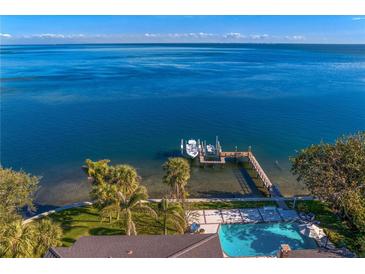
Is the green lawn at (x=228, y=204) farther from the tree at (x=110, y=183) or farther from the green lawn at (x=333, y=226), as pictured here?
the tree at (x=110, y=183)

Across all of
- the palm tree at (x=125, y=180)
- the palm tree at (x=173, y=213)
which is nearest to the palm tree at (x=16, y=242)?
the palm tree at (x=125, y=180)

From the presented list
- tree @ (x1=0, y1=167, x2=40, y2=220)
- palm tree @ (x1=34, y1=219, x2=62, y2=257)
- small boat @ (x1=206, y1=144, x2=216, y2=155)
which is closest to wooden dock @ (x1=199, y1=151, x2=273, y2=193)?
small boat @ (x1=206, y1=144, x2=216, y2=155)

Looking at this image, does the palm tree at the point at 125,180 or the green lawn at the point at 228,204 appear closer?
the palm tree at the point at 125,180

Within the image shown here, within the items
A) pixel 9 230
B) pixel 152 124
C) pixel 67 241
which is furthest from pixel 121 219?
pixel 152 124

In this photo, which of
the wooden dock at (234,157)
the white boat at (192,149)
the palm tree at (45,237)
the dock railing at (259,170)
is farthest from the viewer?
the white boat at (192,149)

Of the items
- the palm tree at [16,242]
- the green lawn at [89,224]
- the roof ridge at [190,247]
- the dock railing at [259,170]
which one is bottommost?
the green lawn at [89,224]

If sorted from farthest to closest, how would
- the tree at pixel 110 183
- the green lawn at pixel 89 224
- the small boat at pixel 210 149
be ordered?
the small boat at pixel 210 149 → the green lawn at pixel 89 224 → the tree at pixel 110 183
